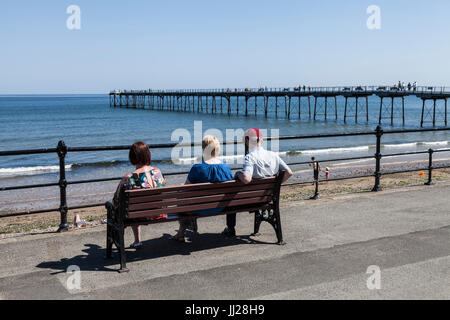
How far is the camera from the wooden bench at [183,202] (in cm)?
455

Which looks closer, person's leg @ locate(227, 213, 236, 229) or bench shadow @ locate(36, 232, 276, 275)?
bench shadow @ locate(36, 232, 276, 275)

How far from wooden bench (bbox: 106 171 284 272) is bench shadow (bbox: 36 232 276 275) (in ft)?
0.61

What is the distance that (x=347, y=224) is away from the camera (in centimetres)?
618

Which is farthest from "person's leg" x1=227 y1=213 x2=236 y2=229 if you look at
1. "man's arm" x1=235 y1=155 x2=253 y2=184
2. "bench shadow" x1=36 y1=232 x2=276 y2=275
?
"man's arm" x1=235 y1=155 x2=253 y2=184

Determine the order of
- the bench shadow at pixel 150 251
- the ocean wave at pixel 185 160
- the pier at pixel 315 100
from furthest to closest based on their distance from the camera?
the pier at pixel 315 100
the ocean wave at pixel 185 160
the bench shadow at pixel 150 251

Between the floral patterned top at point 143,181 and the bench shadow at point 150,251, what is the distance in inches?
20.8

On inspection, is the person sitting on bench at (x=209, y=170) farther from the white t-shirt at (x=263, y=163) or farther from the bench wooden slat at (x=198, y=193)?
the white t-shirt at (x=263, y=163)

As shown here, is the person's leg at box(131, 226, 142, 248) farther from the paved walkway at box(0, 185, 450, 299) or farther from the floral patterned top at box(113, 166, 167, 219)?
the floral patterned top at box(113, 166, 167, 219)

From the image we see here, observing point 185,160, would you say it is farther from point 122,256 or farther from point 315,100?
point 315,100

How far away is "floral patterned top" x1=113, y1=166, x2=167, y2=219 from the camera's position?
480 centimetres

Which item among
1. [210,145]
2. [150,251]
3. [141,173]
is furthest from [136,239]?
[210,145]

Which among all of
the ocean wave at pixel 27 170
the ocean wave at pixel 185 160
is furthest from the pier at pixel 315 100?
the ocean wave at pixel 27 170

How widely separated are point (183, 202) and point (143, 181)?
46 cm
